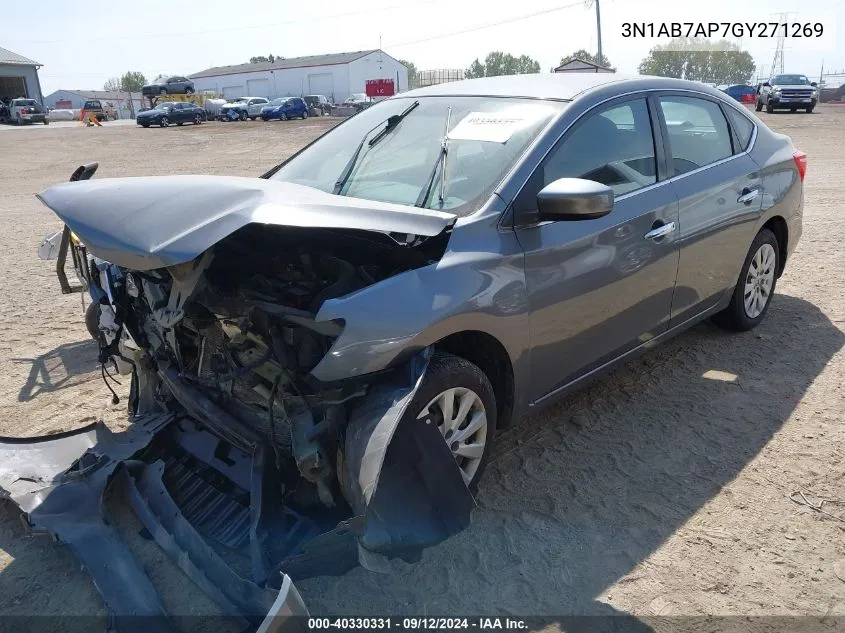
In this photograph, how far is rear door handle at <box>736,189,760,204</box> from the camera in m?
4.51

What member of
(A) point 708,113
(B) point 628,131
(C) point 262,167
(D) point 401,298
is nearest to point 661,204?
(B) point 628,131

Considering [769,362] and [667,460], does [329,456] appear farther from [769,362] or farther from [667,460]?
[769,362]

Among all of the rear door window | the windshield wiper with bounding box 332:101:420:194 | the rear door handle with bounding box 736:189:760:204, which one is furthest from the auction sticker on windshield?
the rear door handle with bounding box 736:189:760:204

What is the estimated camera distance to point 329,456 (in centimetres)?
262

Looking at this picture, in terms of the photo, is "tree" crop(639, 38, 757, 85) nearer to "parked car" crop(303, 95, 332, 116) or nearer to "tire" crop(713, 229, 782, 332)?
"parked car" crop(303, 95, 332, 116)

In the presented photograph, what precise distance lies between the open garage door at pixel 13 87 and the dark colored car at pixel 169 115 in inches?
1138

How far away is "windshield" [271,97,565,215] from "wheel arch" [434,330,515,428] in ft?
1.87

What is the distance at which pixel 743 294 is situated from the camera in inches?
195

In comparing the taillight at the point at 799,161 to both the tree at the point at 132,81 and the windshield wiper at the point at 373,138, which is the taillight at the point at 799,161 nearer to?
the windshield wiper at the point at 373,138

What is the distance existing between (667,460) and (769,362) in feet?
5.30

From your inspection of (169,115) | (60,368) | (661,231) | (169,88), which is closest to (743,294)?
(661,231)

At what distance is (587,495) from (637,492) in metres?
0.25

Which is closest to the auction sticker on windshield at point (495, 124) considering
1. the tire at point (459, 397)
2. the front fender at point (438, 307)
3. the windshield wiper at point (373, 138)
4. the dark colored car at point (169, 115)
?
the windshield wiper at point (373, 138)

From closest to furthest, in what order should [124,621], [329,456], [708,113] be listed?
[124,621], [329,456], [708,113]
